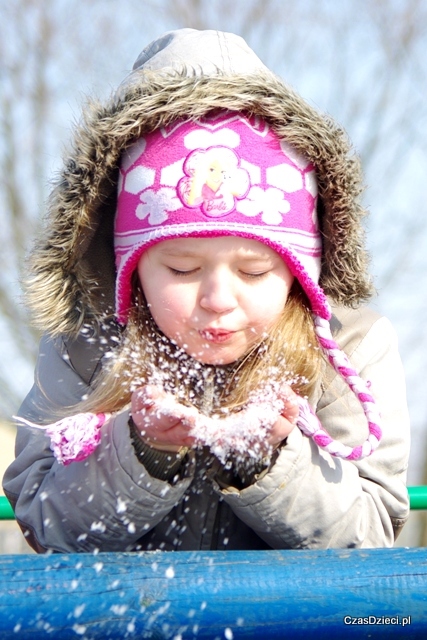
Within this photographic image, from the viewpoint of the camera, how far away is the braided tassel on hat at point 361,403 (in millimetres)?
1980

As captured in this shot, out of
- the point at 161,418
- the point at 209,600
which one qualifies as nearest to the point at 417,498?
the point at 161,418

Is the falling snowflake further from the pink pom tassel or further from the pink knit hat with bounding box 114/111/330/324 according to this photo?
the pink pom tassel

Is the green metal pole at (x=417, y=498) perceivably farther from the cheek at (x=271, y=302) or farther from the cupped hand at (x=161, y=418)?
the cupped hand at (x=161, y=418)

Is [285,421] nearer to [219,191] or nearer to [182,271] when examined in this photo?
[182,271]

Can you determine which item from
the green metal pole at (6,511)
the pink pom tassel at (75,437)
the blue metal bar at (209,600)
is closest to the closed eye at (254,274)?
the pink pom tassel at (75,437)

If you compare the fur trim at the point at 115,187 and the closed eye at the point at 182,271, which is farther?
the fur trim at the point at 115,187

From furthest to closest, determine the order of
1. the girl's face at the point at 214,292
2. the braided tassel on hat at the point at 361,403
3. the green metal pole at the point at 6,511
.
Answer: the green metal pole at the point at 6,511
the braided tassel on hat at the point at 361,403
the girl's face at the point at 214,292

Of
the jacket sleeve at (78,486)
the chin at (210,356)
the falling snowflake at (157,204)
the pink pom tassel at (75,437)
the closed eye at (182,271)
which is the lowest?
the jacket sleeve at (78,486)

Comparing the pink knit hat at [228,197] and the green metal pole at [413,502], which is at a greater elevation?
the pink knit hat at [228,197]

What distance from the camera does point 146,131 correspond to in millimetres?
2033

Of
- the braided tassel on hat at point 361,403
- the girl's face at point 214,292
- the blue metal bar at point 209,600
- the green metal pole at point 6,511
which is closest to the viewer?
the blue metal bar at point 209,600

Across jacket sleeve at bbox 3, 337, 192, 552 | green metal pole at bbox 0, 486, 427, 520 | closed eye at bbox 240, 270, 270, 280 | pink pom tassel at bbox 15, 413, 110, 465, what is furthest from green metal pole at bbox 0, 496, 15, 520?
closed eye at bbox 240, 270, 270, 280

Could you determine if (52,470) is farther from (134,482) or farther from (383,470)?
(383,470)

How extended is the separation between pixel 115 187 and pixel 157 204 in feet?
0.80
